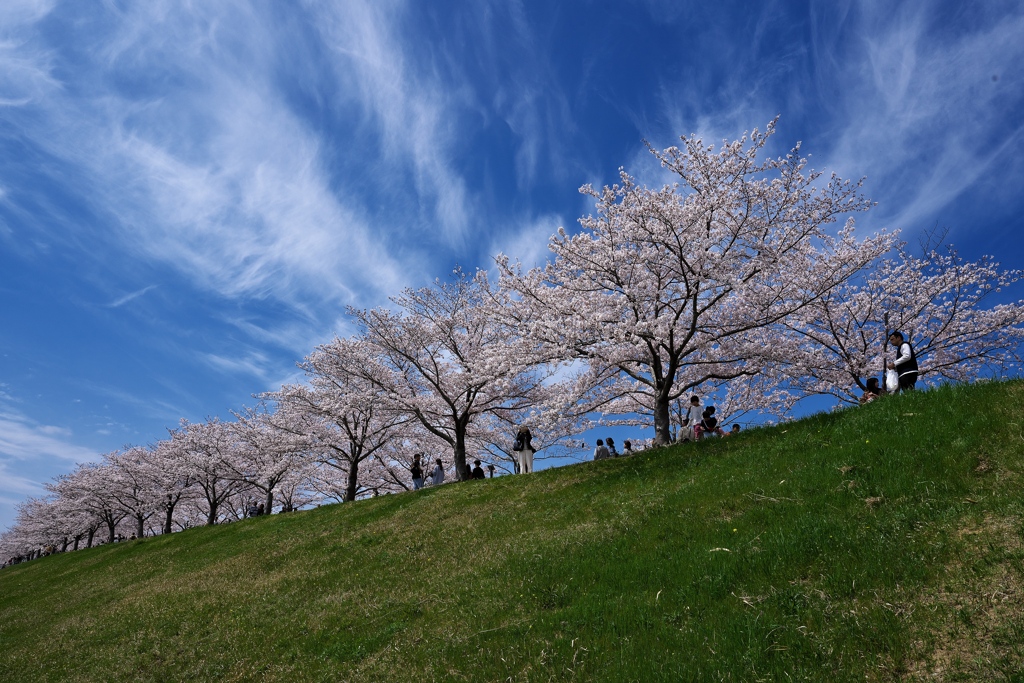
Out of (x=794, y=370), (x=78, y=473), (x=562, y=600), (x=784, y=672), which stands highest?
(x=78, y=473)

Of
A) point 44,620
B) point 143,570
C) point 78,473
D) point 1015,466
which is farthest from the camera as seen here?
point 78,473

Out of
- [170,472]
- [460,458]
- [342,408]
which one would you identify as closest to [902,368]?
[460,458]

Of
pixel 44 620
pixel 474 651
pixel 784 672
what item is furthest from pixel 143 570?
pixel 784 672

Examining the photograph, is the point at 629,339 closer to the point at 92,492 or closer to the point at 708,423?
the point at 708,423

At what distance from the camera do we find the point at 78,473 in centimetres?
6788

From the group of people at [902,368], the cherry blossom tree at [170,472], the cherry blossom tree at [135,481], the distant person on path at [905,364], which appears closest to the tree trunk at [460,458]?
the group of people at [902,368]

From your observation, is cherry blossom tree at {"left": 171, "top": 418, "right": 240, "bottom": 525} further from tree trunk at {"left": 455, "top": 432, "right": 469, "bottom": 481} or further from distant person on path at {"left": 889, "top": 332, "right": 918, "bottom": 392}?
distant person on path at {"left": 889, "top": 332, "right": 918, "bottom": 392}

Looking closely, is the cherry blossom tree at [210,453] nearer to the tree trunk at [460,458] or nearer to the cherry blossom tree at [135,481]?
the cherry blossom tree at [135,481]

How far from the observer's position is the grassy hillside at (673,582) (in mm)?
7031

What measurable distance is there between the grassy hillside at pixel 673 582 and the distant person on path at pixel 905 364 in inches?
95.4

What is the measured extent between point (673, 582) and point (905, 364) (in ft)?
38.7

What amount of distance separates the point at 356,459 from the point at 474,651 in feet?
106

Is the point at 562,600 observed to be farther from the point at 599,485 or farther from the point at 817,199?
the point at 817,199

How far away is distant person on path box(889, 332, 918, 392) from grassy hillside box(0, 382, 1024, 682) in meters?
2.42
